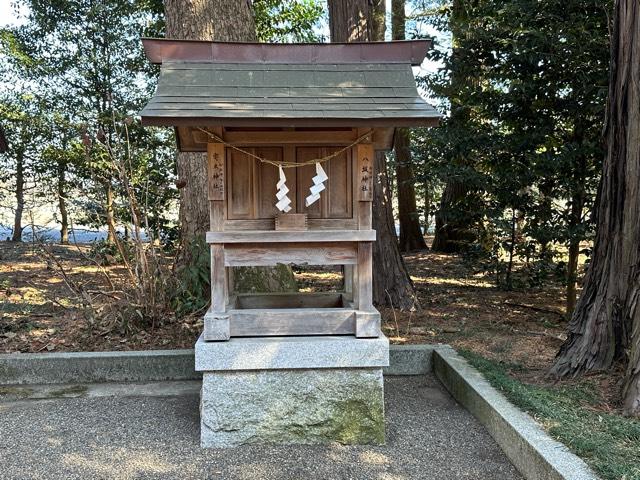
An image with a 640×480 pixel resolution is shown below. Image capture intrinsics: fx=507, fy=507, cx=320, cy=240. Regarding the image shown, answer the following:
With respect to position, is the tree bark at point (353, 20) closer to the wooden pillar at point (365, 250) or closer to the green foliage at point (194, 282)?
the green foliage at point (194, 282)

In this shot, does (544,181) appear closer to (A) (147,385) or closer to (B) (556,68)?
(B) (556,68)

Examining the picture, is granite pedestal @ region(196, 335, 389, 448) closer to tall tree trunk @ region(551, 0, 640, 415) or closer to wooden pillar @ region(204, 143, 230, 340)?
wooden pillar @ region(204, 143, 230, 340)

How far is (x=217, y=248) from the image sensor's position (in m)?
3.41

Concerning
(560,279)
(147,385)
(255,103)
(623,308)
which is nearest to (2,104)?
(147,385)

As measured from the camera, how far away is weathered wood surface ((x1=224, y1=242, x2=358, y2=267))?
3443 millimetres

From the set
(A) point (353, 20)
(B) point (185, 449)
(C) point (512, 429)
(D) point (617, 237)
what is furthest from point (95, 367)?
(A) point (353, 20)

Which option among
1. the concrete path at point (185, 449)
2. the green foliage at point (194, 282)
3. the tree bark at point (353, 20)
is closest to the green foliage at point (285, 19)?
the tree bark at point (353, 20)

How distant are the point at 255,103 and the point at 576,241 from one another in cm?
430

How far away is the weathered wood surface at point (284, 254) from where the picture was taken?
136 inches

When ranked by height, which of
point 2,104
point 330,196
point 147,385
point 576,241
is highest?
point 2,104

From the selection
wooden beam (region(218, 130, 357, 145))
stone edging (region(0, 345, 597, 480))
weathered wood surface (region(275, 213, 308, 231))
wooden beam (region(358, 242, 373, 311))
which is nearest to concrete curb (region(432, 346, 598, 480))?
stone edging (region(0, 345, 597, 480))

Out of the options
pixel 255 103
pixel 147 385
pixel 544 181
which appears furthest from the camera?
pixel 544 181

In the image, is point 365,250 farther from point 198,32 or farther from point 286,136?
point 198,32

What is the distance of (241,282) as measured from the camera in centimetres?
566
